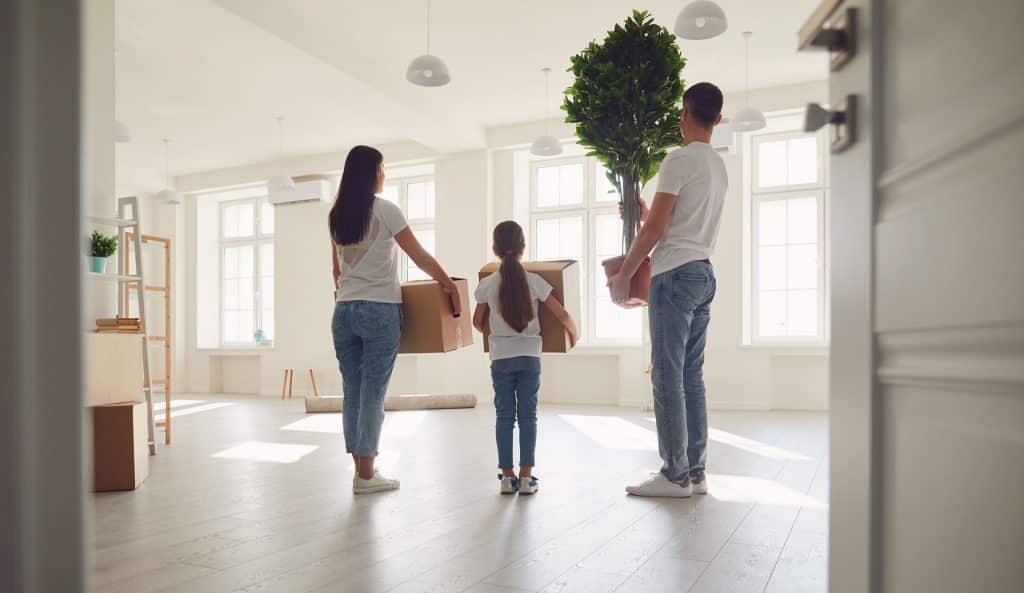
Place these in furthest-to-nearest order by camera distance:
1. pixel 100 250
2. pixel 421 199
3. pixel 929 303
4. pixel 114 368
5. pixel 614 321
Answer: pixel 421 199, pixel 614 321, pixel 100 250, pixel 114 368, pixel 929 303

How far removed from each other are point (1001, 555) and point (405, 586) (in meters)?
1.44

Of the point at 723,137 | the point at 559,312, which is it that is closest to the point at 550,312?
the point at 559,312

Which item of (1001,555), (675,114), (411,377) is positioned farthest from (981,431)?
(411,377)

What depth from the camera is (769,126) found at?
8.00 meters

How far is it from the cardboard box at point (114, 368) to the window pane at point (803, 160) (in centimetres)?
662

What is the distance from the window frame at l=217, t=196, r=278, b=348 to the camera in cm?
1140

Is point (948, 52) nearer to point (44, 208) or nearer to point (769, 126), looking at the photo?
point (44, 208)

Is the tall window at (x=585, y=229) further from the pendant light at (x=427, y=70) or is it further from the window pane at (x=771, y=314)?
the pendant light at (x=427, y=70)

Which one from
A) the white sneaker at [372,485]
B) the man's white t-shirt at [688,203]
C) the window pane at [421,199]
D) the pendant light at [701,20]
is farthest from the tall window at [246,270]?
the man's white t-shirt at [688,203]

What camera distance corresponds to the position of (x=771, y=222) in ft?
26.6

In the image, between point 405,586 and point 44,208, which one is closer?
point 44,208

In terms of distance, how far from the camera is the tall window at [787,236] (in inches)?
313

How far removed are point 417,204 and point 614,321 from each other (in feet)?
10.7

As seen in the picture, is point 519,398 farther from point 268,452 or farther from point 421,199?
point 421,199
